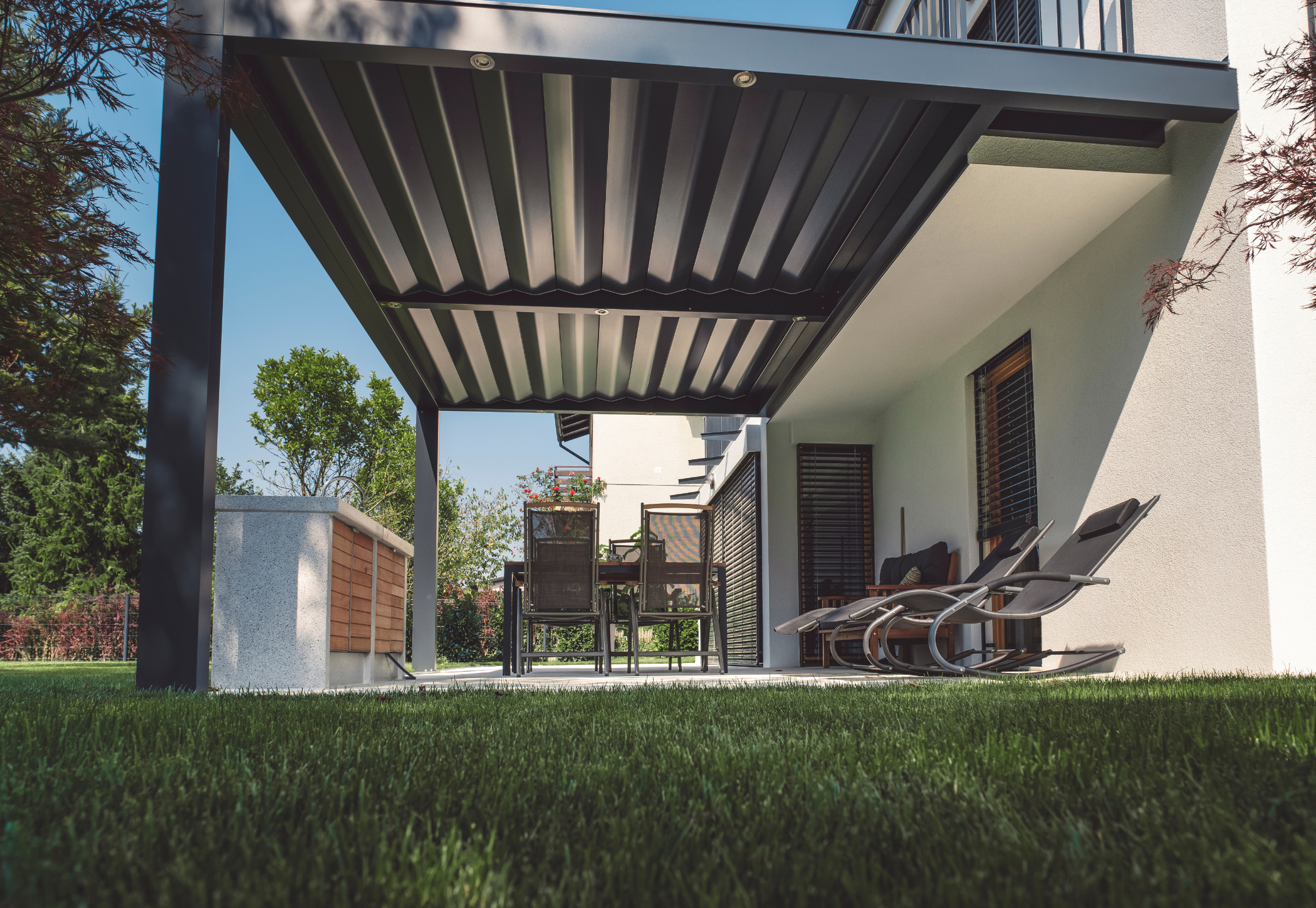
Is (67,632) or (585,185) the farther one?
(67,632)

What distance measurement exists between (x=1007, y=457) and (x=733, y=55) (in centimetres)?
427

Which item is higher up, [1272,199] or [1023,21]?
[1023,21]

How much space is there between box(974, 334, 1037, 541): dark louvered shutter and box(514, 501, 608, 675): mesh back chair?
3.21 meters

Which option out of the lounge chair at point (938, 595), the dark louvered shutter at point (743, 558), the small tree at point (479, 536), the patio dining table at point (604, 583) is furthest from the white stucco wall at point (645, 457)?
the lounge chair at point (938, 595)

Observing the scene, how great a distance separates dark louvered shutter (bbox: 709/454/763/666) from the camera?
10.8 metres

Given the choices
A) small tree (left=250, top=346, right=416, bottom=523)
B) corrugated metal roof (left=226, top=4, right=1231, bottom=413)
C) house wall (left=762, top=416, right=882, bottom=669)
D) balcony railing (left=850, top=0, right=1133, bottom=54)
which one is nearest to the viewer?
corrugated metal roof (left=226, top=4, right=1231, bottom=413)

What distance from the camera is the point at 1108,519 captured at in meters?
4.84

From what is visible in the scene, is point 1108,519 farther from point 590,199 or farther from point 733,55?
point 590,199

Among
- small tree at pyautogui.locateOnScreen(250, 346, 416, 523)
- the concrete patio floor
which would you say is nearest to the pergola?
the concrete patio floor

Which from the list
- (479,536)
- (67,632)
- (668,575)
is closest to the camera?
(668,575)

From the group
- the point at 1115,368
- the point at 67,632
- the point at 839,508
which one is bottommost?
the point at 67,632

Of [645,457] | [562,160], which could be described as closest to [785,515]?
[562,160]

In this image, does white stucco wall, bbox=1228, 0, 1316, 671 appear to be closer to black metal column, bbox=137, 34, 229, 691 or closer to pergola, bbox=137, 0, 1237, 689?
pergola, bbox=137, 0, 1237, 689

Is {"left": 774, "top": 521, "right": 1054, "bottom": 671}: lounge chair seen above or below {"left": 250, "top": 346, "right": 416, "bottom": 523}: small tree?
below
